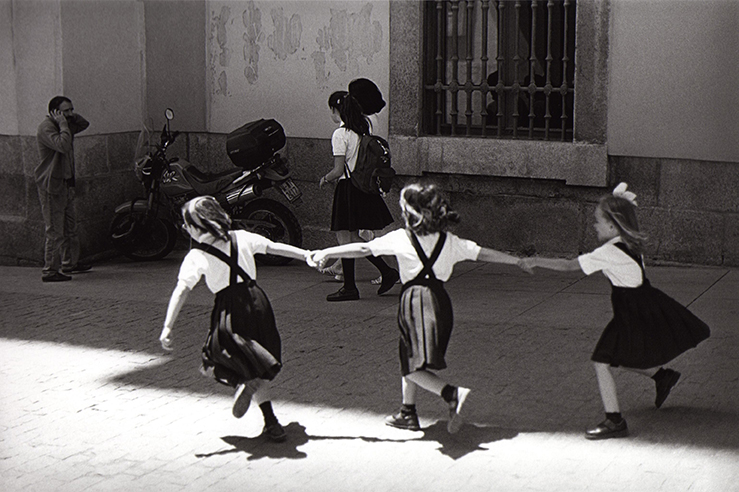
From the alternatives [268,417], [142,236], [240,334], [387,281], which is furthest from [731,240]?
[142,236]

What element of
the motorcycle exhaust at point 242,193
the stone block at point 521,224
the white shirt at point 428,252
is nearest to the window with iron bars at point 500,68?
the stone block at point 521,224

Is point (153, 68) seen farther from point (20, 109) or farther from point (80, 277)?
point (80, 277)

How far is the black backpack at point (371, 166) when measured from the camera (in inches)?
344

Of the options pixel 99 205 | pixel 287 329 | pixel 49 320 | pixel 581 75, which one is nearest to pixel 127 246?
pixel 99 205

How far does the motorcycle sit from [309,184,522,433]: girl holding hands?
16.3 ft

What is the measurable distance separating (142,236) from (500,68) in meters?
3.95

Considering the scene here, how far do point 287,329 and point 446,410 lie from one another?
2235mm

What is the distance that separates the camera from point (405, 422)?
19.2 ft

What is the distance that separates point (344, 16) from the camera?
1092 centimetres

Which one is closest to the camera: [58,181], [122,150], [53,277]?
[58,181]

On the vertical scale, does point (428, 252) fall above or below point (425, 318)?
above

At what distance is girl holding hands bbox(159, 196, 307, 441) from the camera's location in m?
5.61

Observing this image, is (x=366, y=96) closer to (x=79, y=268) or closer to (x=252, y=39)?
(x=252, y=39)

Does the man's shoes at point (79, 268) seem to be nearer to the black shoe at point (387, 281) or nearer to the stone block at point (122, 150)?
the stone block at point (122, 150)
